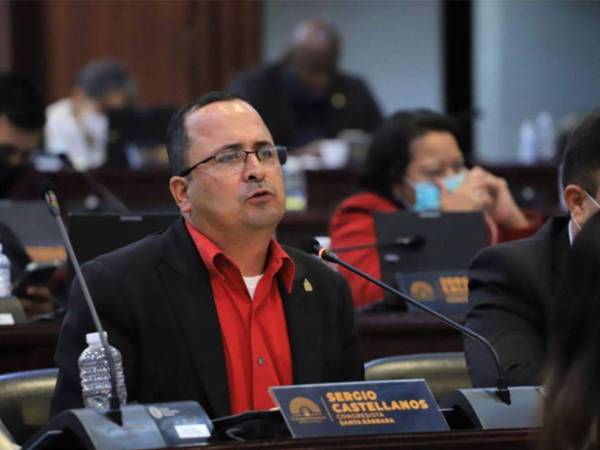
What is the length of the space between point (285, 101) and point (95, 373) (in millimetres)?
6440

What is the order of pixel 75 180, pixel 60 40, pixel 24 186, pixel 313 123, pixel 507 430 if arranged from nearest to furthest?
1. pixel 507 430
2. pixel 24 186
3. pixel 75 180
4. pixel 313 123
5. pixel 60 40

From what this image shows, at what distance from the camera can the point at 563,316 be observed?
1604mm

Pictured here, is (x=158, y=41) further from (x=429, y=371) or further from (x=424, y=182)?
(x=429, y=371)

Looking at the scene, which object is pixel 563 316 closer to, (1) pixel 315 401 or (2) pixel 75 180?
(1) pixel 315 401

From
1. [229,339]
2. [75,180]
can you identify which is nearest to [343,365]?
[229,339]

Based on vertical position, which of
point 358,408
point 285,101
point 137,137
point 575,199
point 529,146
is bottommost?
point 529,146

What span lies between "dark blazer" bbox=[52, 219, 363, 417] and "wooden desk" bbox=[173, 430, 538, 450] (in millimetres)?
743

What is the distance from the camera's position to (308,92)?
9398 mm

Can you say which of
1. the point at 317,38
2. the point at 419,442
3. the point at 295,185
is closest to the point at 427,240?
the point at 419,442

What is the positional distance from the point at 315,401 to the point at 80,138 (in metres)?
Answer: 7.70

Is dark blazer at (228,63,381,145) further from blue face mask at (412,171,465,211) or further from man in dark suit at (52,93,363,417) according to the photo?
man in dark suit at (52,93,363,417)

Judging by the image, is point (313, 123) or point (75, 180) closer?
point (75, 180)

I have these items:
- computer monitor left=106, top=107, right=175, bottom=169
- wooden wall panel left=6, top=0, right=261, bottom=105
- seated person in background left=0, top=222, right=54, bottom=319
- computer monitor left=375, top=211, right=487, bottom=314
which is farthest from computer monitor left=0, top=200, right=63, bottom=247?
wooden wall panel left=6, top=0, right=261, bottom=105

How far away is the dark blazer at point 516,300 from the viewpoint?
3.17 metres
